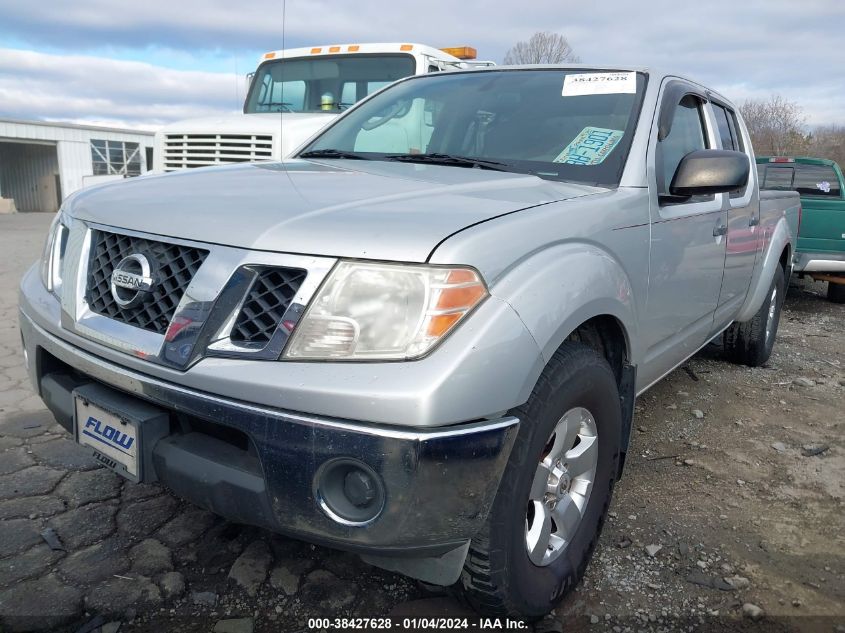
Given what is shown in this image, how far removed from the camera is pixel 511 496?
5.17ft

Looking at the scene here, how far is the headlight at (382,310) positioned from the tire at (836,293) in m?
7.48

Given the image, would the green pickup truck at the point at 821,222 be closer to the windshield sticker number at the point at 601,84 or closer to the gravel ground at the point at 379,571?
the gravel ground at the point at 379,571

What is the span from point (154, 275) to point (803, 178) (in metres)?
7.89

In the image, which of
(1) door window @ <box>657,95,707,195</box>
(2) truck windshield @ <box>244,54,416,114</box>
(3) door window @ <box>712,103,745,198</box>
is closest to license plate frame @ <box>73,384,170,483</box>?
(1) door window @ <box>657,95,707,195</box>

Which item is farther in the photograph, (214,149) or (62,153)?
(62,153)

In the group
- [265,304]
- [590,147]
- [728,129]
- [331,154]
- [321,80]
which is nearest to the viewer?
[265,304]

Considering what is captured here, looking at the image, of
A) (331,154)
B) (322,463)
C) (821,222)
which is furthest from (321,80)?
(322,463)

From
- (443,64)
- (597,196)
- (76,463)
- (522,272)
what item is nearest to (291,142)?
(443,64)

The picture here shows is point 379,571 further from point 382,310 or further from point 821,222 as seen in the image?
point 821,222

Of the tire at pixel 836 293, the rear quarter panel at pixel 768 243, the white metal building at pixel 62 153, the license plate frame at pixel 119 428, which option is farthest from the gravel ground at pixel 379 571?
the white metal building at pixel 62 153

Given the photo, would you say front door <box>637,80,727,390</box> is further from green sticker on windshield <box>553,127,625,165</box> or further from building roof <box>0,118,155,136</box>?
building roof <box>0,118,155,136</box>

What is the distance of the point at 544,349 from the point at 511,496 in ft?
1.17

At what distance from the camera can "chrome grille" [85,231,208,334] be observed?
1629mm

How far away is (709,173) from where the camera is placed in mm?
2328
